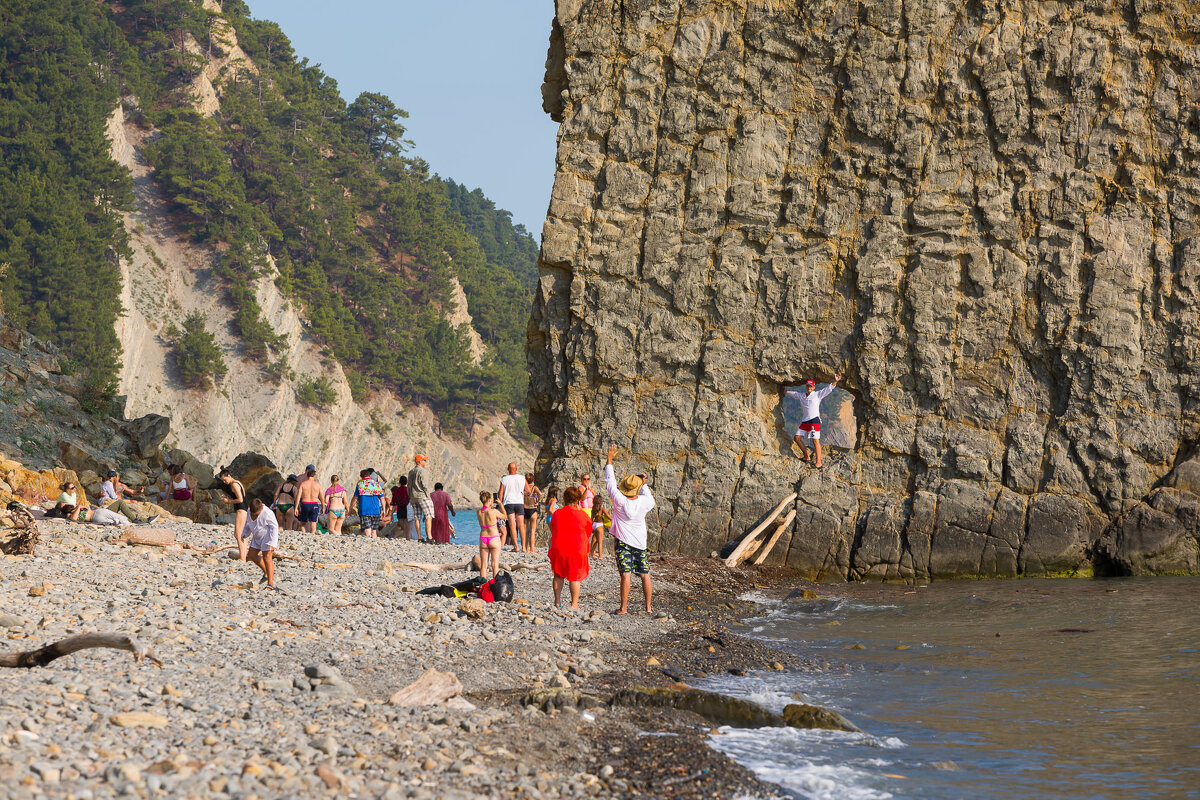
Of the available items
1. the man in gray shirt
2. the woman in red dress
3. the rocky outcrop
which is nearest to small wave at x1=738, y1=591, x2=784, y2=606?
the woman in red dress

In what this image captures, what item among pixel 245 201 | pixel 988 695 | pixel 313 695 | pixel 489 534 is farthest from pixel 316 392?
pixel 313 695

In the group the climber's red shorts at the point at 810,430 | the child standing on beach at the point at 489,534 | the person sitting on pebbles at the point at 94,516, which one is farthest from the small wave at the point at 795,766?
the person sitting on pebbles at the point at 94,516

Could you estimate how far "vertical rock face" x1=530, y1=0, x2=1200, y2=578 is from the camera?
58.5 feet

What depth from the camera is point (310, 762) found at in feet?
19.0

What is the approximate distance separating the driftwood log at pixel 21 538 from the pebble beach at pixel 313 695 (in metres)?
0.53

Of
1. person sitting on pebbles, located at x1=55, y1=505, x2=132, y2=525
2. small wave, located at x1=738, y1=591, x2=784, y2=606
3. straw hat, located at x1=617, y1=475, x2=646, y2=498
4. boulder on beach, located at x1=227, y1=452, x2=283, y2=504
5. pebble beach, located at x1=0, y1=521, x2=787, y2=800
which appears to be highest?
straw hat, located at x1=617, y1=475, x2=646, y2=498

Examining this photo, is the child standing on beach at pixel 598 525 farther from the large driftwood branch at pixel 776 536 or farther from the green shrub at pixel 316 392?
the green shrub at pixel 316 392

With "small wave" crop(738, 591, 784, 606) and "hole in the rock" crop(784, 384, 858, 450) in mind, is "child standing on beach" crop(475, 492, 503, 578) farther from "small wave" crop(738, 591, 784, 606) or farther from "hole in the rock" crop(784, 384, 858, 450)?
"hole in the rock" crop(784, 384, 858, 450)

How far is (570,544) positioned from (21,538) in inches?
295

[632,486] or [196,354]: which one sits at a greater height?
[196,354]

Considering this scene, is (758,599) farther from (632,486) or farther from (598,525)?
(632,486)

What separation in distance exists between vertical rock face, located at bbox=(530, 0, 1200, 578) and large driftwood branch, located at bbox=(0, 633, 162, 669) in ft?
43.2

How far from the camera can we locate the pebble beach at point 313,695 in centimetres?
553

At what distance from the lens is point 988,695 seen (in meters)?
9.49
